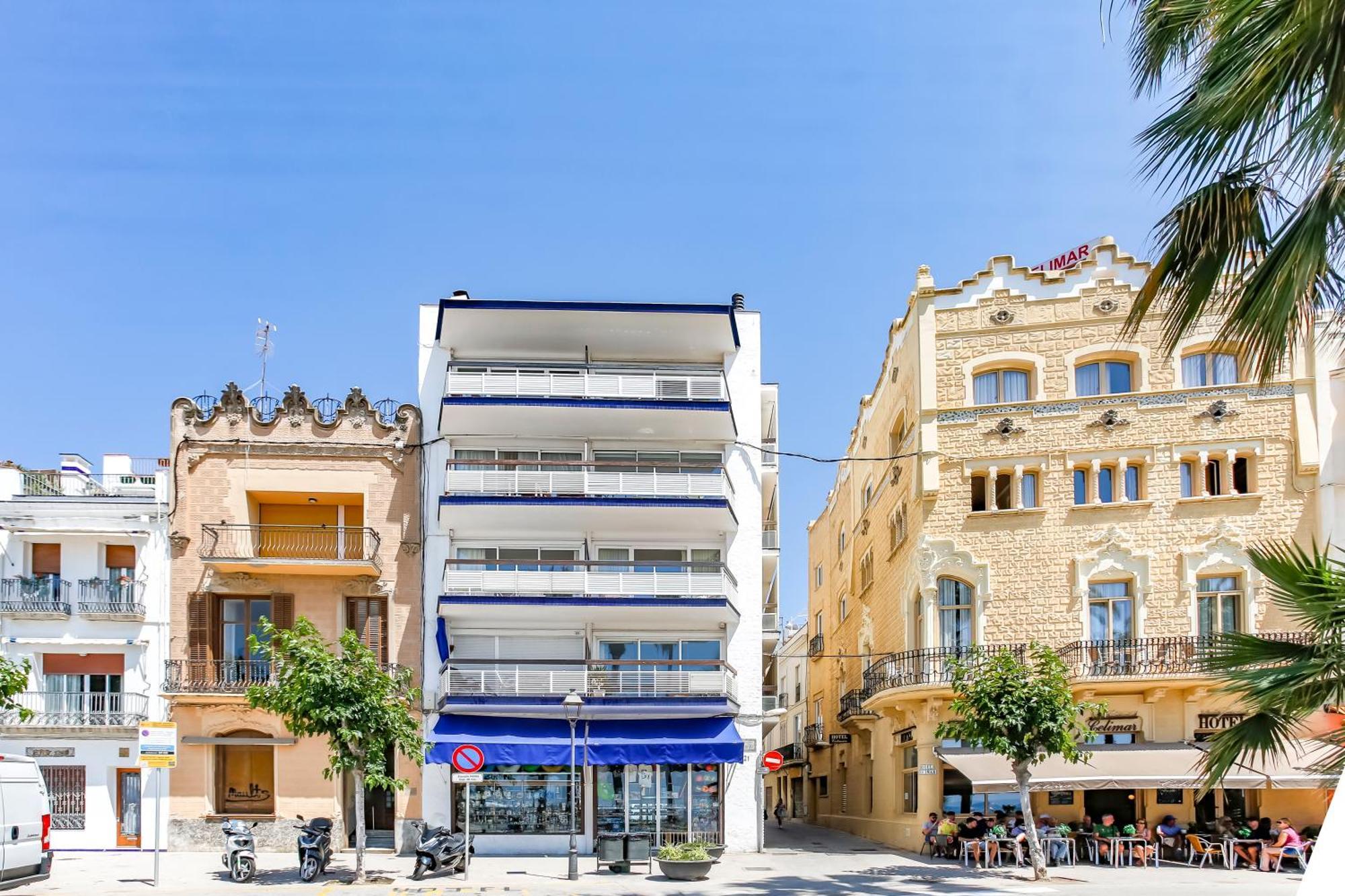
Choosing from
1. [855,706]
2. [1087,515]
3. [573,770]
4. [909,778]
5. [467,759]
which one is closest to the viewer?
[467,759]

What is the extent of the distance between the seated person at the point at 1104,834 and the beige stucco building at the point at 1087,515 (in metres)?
0.87

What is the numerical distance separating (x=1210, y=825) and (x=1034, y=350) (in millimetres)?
12368

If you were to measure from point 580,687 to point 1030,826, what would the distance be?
37.8 feet

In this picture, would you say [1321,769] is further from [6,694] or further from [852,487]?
[852,487]

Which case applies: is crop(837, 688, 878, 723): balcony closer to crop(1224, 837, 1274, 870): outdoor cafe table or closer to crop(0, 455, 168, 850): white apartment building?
crop(1224, 837, 1274, 870): outdoor cafe table

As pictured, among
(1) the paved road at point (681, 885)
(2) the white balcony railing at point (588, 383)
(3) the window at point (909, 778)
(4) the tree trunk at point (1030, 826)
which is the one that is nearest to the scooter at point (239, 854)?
(1) the paved road at point (681, 885)

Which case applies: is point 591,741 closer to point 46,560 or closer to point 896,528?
point 896,528

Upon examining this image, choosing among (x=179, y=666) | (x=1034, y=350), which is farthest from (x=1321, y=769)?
(x=179, y=666)

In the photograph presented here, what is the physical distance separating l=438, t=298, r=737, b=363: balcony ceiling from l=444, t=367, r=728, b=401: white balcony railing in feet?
4.21

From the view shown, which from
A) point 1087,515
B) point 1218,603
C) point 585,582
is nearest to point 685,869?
point 585,582

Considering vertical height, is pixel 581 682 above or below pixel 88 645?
below

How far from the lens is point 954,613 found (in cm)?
3219

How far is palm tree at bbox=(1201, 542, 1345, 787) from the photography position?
9289 millimetres

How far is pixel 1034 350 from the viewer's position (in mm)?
32406
